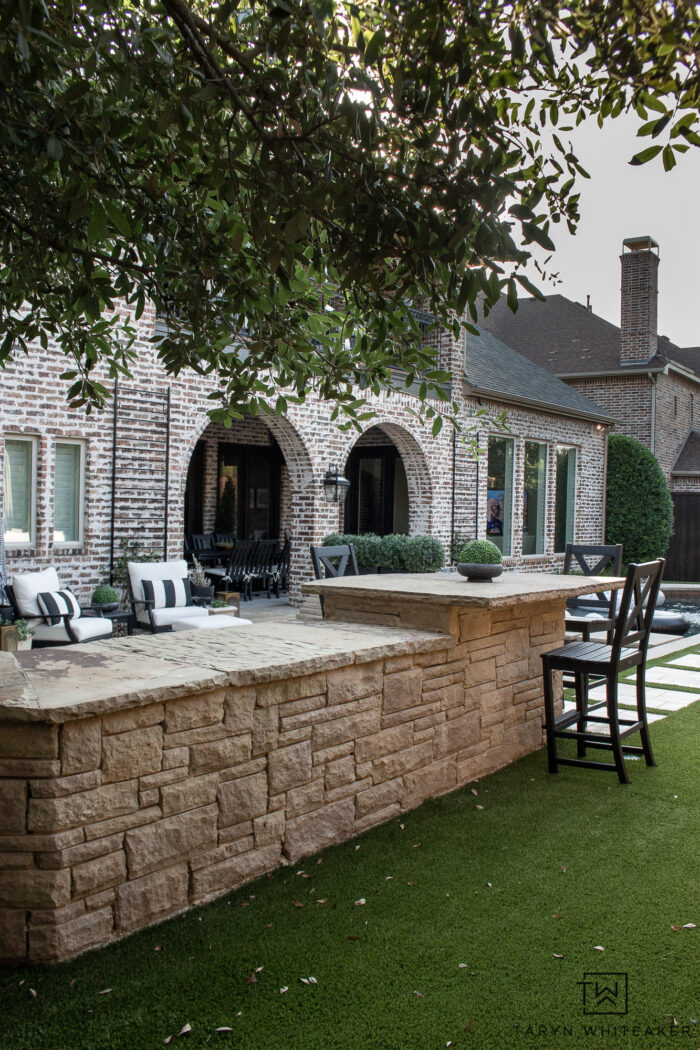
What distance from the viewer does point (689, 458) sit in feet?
78.7

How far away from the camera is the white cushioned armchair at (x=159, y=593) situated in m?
9.02

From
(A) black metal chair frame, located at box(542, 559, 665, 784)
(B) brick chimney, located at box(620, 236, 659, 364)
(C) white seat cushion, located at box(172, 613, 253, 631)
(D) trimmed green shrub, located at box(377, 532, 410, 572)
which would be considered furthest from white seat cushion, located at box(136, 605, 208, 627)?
(B) brick chimney, located at box(620, 236, 659, 364)

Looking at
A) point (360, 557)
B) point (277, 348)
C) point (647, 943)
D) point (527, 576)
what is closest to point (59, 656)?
point (277, 348)

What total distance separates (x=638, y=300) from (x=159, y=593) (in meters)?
17.8

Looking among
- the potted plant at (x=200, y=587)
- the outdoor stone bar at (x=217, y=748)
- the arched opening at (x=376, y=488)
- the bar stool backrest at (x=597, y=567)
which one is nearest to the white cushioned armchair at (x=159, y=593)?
the potted plant at (x=200, y=587)

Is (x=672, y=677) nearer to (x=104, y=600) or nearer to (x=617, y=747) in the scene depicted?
(x=617, y=747)

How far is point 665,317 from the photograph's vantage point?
2480 centimetres

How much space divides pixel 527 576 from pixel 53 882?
3.81 metres

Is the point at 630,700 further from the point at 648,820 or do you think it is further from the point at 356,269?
the point at 356,269

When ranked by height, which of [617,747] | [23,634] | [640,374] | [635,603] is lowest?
[617,747]

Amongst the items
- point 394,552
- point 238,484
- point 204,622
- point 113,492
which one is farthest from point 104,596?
point 238,484

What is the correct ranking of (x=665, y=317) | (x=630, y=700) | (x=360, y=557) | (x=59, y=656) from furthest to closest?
1. (x=665, y=317)
2. (x=360, y=557)
3. (x=630, y=700)
4. (x=59, y=656)

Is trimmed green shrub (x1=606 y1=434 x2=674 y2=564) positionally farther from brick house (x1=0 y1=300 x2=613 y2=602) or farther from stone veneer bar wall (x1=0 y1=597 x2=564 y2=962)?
stone veneer bar wall (x1=0 y1=597 x2=564 y2=962)

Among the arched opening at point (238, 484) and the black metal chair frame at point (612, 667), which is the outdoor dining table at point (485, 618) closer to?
the black metal chair frame at point (612, 667)
